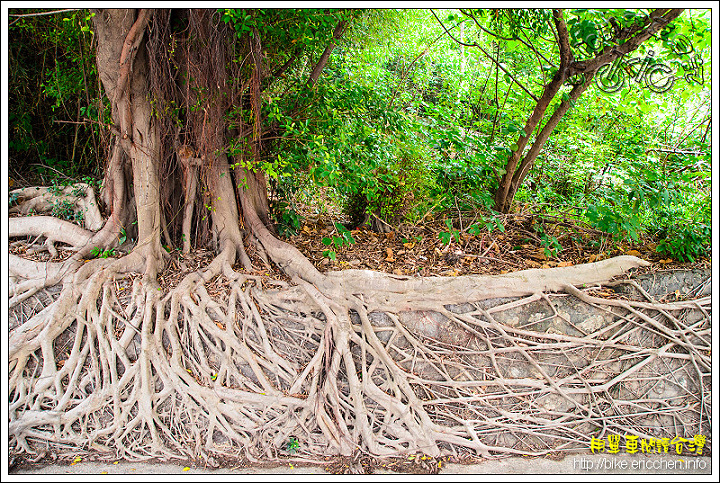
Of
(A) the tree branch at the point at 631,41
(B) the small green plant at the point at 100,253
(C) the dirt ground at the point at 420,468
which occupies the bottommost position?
(C) the dirt ground at the point at 420,468

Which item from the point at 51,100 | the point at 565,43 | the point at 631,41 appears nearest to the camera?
the point at 631,41

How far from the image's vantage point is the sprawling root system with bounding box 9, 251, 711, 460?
306 centimetres

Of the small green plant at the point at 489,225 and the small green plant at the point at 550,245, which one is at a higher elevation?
the small green plant at the point at 489,225

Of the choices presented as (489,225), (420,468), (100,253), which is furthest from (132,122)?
(420,468)

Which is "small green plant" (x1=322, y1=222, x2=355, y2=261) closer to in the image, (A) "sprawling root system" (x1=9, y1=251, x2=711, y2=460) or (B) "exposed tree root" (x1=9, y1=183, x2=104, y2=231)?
(A) "sprawling root system" (x1=9, y1=251, x2=711, y2=460)

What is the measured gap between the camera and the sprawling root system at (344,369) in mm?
3064

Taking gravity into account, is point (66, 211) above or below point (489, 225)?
below

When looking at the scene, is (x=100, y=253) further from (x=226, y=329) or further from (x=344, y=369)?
(x=344, y=369)

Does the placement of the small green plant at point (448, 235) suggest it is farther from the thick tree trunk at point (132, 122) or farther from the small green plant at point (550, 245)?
the thick tree trunk at point (132, 122)

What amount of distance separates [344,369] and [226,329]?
916 mm

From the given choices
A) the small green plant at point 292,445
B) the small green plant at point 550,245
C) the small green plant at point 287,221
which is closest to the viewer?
the small green plant at point 292,445

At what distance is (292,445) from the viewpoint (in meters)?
3.04

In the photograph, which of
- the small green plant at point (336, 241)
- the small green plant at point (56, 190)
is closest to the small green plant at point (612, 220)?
the small green plant at point (336, 241)

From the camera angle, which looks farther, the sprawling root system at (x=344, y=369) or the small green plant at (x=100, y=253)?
the small green plant at (x=100, y=253)
